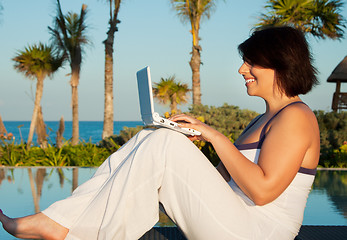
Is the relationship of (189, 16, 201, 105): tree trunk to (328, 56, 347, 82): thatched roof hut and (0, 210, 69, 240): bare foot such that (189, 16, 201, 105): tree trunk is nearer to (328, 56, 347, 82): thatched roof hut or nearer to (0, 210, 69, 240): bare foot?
(328, 56, 347, 82): thatched roof hut

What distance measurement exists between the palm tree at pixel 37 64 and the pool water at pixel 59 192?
6.11 meters

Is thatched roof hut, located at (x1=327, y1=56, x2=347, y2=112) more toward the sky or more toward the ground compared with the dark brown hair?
more toward the sky

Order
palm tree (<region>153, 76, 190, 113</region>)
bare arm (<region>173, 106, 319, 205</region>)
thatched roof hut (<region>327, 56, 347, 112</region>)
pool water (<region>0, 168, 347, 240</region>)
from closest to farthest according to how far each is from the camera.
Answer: bare arm (<region>173, 106, 319, 205</region>)
pool water (<region>0, 168, 347, 240</region>)
palm tree (<region>153, 76, 190, 113</region>)
thatched roof hut (<region>327, 56, 347, 112</region>)

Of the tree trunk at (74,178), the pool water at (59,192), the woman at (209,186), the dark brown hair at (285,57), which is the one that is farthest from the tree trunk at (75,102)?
the dark brown hair at (285,57)

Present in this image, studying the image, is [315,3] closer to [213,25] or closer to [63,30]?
[213,25]

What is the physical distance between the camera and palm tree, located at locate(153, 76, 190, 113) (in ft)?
51.2

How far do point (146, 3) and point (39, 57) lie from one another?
4.31 meters

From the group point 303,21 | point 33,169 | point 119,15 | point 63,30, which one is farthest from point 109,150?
point 303,21

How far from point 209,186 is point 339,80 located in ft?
55.4

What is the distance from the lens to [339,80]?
16.9 m

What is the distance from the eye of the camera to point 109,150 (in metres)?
8.52

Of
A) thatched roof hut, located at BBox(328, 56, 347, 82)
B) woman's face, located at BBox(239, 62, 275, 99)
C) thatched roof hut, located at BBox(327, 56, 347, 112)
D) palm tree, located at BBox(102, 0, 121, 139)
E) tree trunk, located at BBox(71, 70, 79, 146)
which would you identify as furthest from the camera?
thatched roof hut, located at BBox(328, 56, 347, 82)

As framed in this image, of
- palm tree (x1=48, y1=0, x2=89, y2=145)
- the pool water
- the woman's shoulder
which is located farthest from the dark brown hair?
palm tree (x1=48, y1=0, x2=89, y2=145)

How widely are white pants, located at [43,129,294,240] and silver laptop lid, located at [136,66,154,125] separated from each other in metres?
0.12
